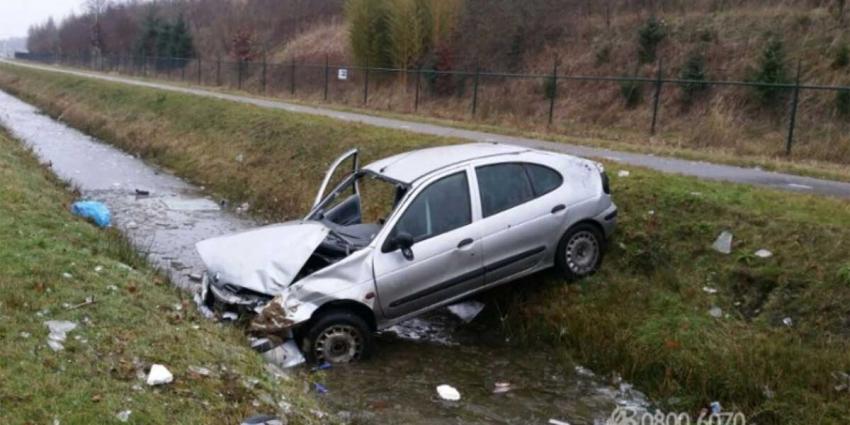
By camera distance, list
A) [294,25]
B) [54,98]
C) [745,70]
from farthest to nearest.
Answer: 1. [294,25]
2. [54,98]
3. [745,70]

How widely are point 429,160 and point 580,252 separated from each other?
1.85 meters

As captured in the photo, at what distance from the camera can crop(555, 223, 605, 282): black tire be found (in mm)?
8305

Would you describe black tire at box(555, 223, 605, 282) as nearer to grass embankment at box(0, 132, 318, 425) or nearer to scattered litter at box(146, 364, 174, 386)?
grass embankment at box(0, 132, 318, 425)

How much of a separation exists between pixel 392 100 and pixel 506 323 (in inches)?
944

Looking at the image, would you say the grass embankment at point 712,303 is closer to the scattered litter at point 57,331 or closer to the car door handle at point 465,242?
the car door handle at point 465,242

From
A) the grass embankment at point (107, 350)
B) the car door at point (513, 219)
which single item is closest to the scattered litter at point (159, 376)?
the grass embankment at point (107, 350)

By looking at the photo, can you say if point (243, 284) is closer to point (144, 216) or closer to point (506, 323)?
point (506, 323)

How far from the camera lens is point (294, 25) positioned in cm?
6638

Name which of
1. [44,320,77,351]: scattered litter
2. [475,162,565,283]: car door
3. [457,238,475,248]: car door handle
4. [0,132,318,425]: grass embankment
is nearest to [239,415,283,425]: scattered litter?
[0,132,318,425]: grass embankment

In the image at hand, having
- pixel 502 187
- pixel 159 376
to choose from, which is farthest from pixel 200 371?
pixel 502 187

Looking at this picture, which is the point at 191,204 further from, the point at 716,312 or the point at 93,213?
the point at 716,312

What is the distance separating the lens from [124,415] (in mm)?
4852

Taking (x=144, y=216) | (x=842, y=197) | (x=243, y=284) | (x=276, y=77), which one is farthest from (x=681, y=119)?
(x=276, y=77)

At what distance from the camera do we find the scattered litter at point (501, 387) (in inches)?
279
